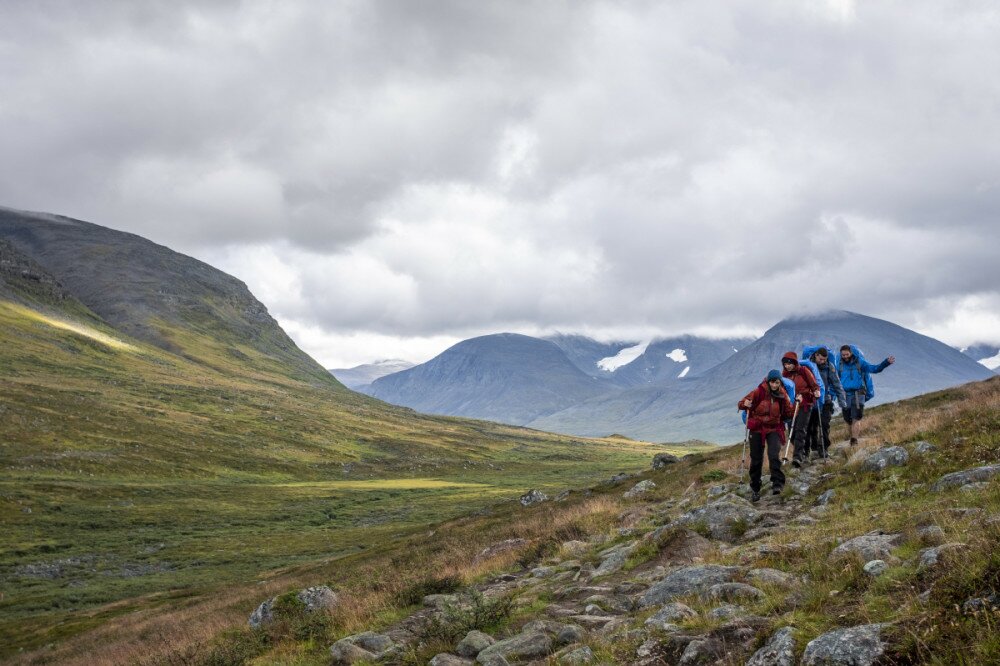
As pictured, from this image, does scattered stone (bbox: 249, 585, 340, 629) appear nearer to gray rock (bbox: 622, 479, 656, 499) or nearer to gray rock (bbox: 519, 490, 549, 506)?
gray rock (bbox: 622, 479, 656, 499)

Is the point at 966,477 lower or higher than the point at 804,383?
lower

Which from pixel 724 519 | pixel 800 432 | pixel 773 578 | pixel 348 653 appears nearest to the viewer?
pixel 773 578

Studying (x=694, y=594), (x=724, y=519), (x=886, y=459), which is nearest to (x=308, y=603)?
(x=724, y=519)

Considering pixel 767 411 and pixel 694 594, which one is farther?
pixel 767 411

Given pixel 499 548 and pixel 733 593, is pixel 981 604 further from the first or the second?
pixel 499 548

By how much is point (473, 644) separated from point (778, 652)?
5238 mm

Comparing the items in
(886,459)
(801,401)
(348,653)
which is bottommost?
(348,653)

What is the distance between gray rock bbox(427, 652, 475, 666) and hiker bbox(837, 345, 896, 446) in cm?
1736

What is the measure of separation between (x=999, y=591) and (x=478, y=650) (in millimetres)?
6954

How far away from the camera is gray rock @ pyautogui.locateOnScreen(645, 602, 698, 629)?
7.88 metres

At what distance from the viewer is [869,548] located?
8422 millimetres

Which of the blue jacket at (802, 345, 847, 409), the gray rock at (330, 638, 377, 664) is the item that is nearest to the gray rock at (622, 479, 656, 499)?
the blue jacket at (802, 345, 847, 409)

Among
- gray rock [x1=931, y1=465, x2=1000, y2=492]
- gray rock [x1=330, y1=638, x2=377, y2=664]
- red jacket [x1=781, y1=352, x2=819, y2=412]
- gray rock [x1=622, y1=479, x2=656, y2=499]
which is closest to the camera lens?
gray rock [x1=330, y1=638, x2=377, y2=664]

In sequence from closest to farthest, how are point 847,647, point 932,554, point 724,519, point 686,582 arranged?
point 847,647 → point 932,554 → point 686,582 → point 724,519
